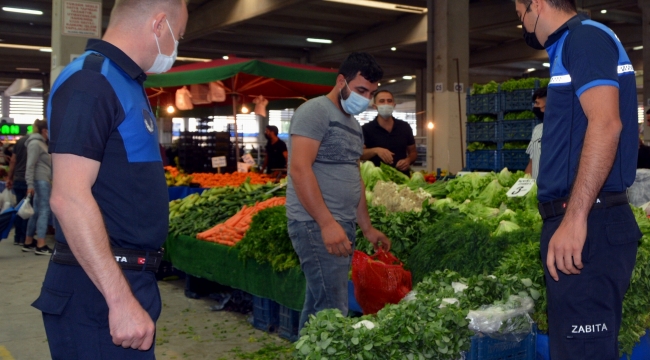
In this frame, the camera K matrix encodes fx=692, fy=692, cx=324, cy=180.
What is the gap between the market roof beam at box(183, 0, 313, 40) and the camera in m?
17.6

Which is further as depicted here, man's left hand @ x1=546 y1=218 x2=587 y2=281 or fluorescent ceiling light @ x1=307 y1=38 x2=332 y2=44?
fluorescent ceiling light @ x1=307 y1=38 x2=332 y2=44

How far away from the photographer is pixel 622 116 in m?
2.24

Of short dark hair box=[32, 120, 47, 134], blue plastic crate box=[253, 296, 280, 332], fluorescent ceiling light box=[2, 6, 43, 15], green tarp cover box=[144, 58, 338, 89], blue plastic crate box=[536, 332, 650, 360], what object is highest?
fluorescent ceiling light box=[2, 6, 43, 15]

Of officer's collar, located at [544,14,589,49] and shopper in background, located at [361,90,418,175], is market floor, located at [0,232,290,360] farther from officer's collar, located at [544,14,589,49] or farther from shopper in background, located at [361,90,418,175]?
officer's collar, located at [544,14,589,49]

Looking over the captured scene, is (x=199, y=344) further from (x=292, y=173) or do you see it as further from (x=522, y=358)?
(x=522, y=358)

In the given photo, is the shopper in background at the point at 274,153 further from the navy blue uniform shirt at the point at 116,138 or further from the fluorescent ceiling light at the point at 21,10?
the fluorescent ceiling light at the point at 21,10

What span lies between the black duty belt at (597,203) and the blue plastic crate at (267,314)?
3.56m

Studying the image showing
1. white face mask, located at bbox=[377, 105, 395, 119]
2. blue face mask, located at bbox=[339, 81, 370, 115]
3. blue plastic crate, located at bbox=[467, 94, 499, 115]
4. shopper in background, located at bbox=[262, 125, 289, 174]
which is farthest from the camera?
shopper in background, located at bbox=[262, 125, 289, 174]

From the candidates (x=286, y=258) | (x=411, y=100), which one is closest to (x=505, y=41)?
(x=411, y=100)

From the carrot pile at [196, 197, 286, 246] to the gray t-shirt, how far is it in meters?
2.46

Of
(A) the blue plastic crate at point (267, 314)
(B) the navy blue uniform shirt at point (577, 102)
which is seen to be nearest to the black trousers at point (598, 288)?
(B) the navy blue uniform shirt at point (577, 102)

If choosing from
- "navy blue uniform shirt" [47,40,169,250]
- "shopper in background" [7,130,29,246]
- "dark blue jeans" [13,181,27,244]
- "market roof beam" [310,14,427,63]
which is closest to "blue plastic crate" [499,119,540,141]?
"navy blue uniform shirt" [47,40,169,250]

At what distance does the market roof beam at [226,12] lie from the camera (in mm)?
17641

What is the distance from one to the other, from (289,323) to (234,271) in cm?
86
